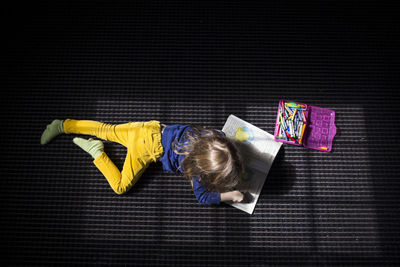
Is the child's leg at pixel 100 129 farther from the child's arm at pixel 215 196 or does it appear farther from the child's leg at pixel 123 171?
the child's arm at pixel 215 196

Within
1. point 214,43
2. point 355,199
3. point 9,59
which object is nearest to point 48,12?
point 9,59

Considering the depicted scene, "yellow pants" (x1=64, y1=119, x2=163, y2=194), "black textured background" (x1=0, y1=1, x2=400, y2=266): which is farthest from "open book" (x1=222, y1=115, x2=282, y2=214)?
"yellow pants" (x1=64, y1=119, x2=163, y2=194)

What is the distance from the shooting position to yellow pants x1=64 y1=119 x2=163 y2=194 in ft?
3.20

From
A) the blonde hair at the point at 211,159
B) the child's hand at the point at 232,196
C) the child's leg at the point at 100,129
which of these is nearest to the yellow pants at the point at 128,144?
the child's leg at the point at 100,129

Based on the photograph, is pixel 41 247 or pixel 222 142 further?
pixel 41 247

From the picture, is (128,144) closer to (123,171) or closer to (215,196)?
(123,171)

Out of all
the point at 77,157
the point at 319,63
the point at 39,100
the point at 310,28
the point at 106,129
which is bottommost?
the point at 77,157

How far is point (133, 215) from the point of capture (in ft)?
3.45

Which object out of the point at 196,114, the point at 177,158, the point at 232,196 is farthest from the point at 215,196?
A: the point at 196,114

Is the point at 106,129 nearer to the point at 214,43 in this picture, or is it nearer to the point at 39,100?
the point at 39,100

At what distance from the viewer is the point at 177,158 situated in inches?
37.0

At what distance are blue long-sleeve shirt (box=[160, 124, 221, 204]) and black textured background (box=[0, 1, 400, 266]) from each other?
108 mm

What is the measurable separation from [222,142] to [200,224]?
15.9 inches

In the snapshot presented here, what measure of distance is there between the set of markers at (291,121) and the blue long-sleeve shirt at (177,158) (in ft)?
1.25
